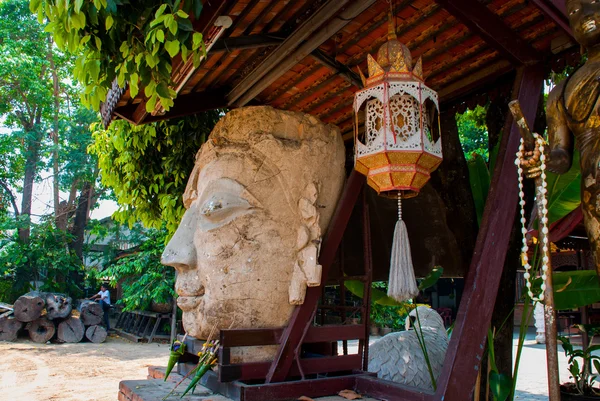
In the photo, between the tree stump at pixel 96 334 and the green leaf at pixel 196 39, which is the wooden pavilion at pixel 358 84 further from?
the tree stump at pixel 96 334

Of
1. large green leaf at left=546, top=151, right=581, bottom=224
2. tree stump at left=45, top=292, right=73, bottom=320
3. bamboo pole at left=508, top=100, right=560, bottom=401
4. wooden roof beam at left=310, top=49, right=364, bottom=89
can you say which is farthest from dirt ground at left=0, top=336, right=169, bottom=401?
bamboo pole at left=508, top=100, right=560, bottom=401

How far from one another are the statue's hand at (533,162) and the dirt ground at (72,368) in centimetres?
688

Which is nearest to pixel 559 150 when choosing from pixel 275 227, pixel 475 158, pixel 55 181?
pixel 475 158

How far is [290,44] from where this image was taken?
11.9 feet

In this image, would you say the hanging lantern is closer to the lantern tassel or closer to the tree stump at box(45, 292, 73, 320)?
the lantern tassel

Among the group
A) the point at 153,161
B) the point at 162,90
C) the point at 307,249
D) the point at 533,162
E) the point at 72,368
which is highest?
the point at 153,161

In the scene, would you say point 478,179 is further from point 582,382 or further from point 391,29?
point 582,382

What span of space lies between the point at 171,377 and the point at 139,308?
10364 mm

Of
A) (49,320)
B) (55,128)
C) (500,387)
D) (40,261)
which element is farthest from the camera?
(55,128)

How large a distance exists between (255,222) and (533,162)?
2.19m

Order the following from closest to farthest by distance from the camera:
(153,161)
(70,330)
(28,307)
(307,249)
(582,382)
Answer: (307,249), (582,382), (153,161), (28,307), (70,330)

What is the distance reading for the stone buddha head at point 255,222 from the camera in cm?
393

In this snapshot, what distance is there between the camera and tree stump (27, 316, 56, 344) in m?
13.0

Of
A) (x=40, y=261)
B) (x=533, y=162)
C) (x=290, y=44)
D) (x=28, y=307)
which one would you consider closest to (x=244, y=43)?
(x=290, y=44)
